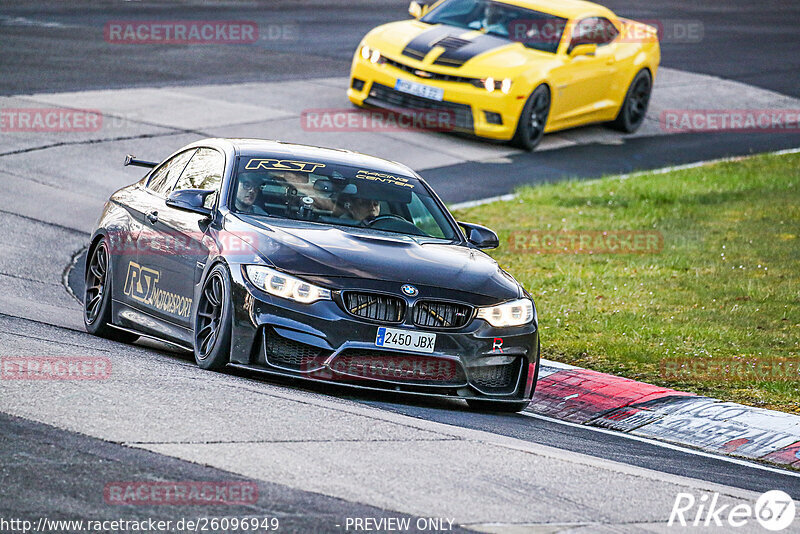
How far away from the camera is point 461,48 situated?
19016 millimetres

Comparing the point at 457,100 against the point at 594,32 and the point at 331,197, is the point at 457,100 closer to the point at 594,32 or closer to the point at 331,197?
the point at 594,32

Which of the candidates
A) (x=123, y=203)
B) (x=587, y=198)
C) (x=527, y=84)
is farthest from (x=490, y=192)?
(x=123, y=203)

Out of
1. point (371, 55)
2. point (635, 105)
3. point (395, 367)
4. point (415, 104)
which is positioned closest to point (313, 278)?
point (395, 367)

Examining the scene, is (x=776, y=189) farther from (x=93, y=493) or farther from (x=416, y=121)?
(x=93, y=493)

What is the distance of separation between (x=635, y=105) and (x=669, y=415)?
515 inches

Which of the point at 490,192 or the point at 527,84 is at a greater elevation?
the point at 527,84

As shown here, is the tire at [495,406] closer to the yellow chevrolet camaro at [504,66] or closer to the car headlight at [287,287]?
the car headlight at [287,287]

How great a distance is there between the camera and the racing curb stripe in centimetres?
863

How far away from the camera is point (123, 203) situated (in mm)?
A: 10125

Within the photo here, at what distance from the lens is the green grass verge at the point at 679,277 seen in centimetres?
1052

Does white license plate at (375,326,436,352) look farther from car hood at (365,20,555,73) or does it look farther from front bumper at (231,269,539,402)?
car hood at (365,20,555,73)

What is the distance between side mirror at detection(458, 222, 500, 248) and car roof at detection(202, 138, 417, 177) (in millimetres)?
718

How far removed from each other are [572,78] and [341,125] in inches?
136

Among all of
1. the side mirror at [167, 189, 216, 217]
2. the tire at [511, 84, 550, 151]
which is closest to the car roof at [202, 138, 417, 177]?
the side mirror at [167, 189, 216, 217]
